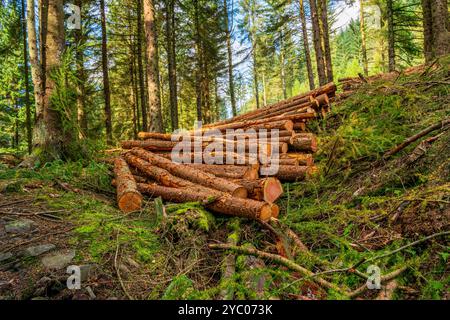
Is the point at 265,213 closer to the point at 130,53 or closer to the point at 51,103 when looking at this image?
the point at 51,103

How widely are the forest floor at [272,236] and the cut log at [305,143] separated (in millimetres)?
557

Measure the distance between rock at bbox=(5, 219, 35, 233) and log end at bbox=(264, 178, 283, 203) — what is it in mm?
2947

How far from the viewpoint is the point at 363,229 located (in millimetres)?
3135

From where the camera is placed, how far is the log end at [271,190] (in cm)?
411

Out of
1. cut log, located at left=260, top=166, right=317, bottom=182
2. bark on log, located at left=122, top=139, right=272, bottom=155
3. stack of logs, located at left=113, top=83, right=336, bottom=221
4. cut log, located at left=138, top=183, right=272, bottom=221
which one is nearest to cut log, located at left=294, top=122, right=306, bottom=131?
stack of logs, located at left=113, top=83, right=336, bottom=221

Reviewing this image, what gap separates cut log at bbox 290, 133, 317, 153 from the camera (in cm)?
547

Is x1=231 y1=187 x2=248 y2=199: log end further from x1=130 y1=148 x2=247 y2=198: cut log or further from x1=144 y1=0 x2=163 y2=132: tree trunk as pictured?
x1=144 y1=0 x2=163 y2=132: tree trunk

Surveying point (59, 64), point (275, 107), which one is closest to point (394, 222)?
point (275, 107)

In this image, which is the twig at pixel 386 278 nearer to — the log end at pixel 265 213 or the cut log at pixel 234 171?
the log end at pixel 265 213

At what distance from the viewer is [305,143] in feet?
18.1


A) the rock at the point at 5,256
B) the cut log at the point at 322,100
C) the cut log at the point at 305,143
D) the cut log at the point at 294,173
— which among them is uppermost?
the cut log at the point at 322,100

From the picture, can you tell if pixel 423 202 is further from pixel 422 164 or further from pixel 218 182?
pixel 218 182

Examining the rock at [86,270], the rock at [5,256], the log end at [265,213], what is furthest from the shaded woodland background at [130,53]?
the log end at [265,213]

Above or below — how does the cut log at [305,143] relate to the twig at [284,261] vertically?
above
